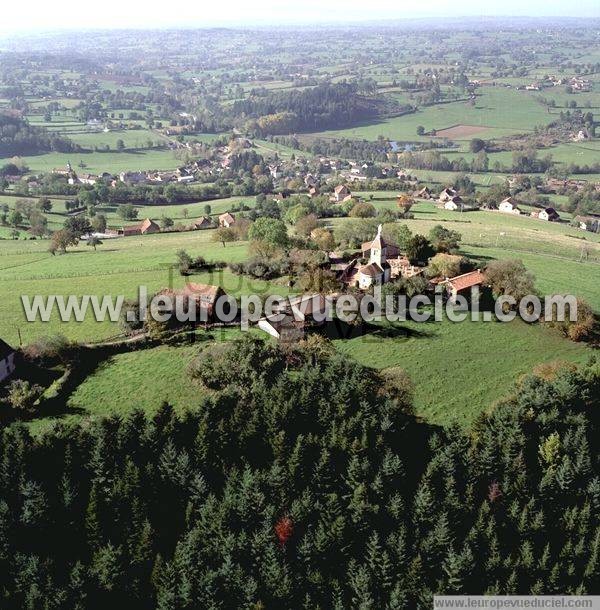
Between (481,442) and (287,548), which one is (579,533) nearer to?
(481,442)

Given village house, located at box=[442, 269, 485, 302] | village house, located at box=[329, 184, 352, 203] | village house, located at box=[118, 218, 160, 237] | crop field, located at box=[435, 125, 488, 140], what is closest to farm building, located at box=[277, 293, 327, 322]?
village house, located at box=[442, 269, 485, 302]

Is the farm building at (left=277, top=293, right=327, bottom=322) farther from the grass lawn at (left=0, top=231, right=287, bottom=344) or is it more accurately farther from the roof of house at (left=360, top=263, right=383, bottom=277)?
the roof of house at (left=360, top=263, right=383, bottom=277)

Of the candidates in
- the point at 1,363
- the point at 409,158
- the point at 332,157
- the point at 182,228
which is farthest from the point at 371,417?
the point at 332,157

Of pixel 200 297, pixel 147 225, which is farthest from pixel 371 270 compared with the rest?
pixel 147 225

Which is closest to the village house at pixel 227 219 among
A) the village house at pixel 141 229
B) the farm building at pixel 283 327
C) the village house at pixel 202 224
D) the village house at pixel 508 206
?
the village house at pixel 202 224

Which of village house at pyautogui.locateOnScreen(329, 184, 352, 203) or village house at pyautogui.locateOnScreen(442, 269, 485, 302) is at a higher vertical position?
village house at pyautogui.locateOnScreen(442, 269, 485, 302)

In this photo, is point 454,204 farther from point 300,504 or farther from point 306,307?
point 300,504
